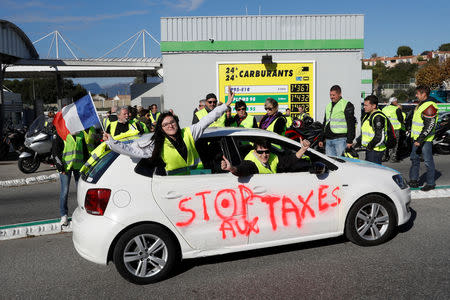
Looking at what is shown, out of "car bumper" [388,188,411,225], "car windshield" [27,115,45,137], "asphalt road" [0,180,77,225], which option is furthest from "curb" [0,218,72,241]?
"car windshield" [27,115,45,137]

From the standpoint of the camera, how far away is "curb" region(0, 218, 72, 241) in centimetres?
612

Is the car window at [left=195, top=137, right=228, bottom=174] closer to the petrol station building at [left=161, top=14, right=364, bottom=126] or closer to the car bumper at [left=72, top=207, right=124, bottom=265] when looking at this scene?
the car bumper at [left=72, top=207, right=124, bottom=265]

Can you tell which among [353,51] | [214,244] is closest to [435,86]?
[353,51]

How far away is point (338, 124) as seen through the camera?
7645 millimetres

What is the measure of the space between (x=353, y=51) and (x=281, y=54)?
2705mm

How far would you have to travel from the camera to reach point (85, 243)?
4336mm

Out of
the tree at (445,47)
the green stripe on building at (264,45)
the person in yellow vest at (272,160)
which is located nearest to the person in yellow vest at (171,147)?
the person in yellow vest at (272,160)

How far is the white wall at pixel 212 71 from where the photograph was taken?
52.1 feet

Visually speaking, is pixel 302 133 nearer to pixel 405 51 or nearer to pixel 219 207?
pixel 219 207

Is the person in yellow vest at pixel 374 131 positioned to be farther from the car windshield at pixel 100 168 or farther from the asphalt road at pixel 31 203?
the asphalt road at pixel 31 203

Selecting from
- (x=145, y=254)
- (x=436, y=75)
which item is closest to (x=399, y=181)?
(x=145, y=254)

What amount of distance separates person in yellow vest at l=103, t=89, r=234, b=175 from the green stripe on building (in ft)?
37.6

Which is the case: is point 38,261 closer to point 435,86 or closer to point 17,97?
point 17,97

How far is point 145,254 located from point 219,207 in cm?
90
